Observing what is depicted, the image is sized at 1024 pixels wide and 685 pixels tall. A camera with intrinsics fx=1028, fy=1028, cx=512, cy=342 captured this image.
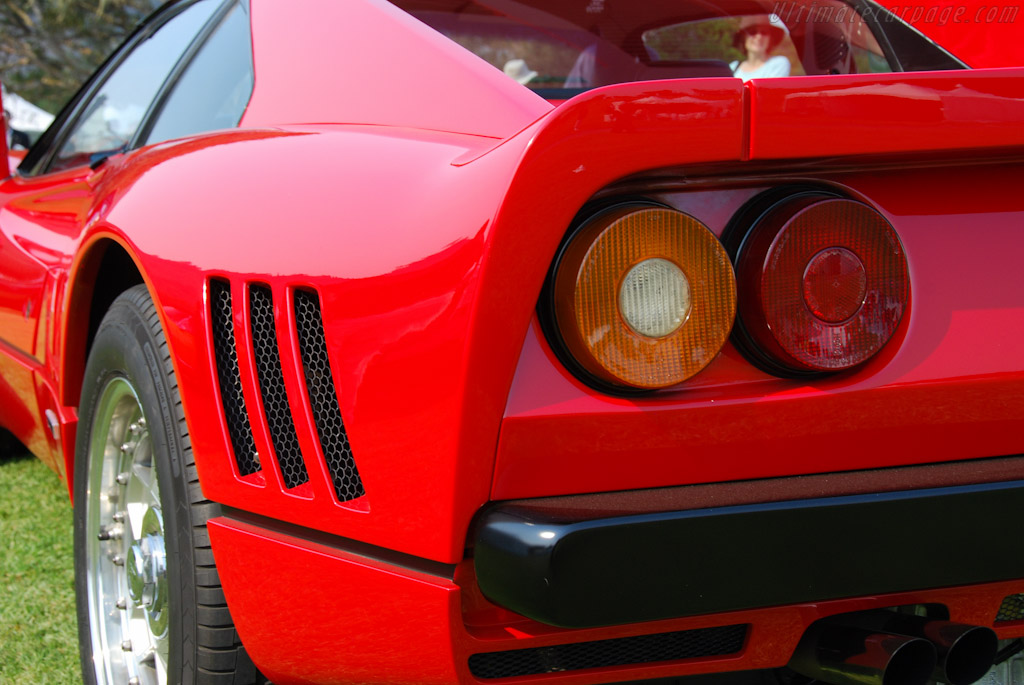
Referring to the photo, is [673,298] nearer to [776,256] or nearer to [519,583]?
[776,256]

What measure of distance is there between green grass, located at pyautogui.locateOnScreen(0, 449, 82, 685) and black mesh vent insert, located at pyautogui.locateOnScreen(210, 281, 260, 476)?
112 centimetres

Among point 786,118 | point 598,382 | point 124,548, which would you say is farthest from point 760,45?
point 124,548

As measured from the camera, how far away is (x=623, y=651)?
1337 millimetres

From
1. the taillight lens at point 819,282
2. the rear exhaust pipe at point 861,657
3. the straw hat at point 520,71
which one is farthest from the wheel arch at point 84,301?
the rear exhaust pipe at point 861,657

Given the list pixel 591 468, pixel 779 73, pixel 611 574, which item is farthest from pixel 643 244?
pixel 779 73

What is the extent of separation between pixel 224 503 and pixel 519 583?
0.56 metres

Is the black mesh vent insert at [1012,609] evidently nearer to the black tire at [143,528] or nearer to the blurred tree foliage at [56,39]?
the black tire at [143,528]

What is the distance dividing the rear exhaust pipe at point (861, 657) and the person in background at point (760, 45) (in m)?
1.41

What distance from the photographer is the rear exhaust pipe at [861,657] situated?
50.3 inches

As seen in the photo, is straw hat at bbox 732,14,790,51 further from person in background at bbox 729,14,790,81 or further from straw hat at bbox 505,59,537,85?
straw hat at bbox 505,59,537,85

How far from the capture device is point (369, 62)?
5.25 ft

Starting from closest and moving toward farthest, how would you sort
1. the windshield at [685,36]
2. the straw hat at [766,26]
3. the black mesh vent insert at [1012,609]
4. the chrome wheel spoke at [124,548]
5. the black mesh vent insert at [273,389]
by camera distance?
the black mesh vent insert at [273,389] → the black mesh vent insert at [1012,609] → the chrome wheel spoke at [124,548] → the windshield at [685,36] → the straw hat at [766,26]

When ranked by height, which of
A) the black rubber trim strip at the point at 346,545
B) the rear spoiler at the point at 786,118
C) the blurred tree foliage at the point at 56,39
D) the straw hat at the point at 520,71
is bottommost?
the black rubber trim strip at the point at 346,545

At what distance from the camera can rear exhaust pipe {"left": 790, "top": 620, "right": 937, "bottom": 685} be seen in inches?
50.3
